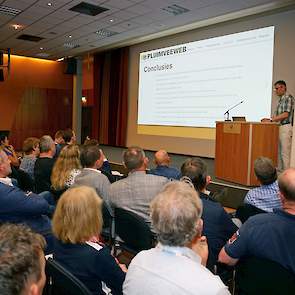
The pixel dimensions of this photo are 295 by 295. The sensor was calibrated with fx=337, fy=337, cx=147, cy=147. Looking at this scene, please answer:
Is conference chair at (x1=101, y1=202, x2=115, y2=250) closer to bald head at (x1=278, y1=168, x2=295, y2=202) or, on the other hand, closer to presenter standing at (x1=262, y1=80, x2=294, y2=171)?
bald head at (x1=278, y1=168, x2=295, y2=202)

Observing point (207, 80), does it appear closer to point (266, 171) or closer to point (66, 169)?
point (66, 169)

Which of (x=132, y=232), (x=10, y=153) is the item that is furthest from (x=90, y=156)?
(x=10, y=153)

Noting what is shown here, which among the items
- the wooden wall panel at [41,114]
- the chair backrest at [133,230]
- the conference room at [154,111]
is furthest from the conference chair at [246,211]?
the wooden wall panel at [41,114]

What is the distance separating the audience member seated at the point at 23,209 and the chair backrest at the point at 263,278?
52.0 inches

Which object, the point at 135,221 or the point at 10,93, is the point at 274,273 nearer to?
the point at 135,221

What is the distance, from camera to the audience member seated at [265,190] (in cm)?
271

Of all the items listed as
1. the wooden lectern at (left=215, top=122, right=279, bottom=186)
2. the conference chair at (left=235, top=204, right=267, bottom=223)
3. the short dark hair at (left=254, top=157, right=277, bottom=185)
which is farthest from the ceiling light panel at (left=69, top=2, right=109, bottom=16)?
the conference chair at (left=235, top=204, right=267, bottom=223)

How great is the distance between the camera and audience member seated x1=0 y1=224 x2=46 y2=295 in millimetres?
819

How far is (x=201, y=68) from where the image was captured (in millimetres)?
7805

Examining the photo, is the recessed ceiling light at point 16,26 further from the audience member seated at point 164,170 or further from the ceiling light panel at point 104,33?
the audience member seated at point 164,170

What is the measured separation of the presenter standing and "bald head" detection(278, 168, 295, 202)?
3486 mm

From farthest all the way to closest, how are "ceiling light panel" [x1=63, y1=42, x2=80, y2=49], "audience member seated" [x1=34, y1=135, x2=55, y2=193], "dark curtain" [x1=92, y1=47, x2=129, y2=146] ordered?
"dark curtain" [x1=92, y1=47, x2=129, y2=146] < "ceiling light panel" [x1=63, y1=42, x2=80, y2=49] < "audience member seated" [x1=34, y1=135, x2=55, y2=193]

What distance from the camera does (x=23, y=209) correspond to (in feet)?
7.79

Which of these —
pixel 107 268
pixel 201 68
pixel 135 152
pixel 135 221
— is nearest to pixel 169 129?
pixel 201 68
